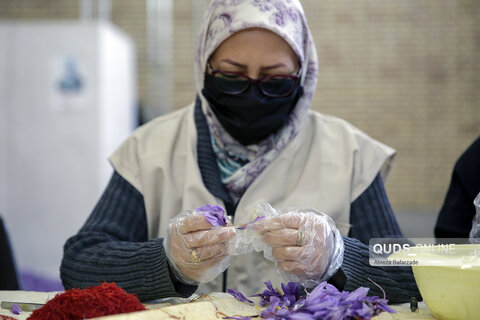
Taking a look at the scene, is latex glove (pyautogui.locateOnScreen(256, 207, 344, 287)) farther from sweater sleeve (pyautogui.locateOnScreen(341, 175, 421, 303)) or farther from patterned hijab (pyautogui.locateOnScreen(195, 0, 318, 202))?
patterned hijab (pyautogui.locateOnScreen(195, 0, 318, 202))

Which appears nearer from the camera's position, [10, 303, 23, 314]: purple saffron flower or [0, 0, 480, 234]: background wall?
[10, 303, 23, 314]: purple saffron flower

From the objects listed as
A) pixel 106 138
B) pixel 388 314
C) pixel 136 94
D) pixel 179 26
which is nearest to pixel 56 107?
pixel 106 138

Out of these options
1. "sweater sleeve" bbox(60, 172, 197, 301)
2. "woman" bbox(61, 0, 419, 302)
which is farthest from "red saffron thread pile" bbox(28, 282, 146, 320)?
"woman" bbox(61, 0, 419, 302)

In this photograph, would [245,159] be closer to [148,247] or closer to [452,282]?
[148,247]

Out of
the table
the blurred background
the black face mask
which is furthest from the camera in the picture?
the blurred background

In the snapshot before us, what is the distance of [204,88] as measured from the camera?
5.74ft

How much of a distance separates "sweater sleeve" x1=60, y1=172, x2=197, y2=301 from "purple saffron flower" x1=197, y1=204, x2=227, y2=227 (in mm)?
193

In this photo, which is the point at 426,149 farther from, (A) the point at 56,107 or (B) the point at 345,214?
(B) the point at 345,214

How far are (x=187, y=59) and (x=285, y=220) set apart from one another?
598 cm

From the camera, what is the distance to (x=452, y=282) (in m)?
0.98

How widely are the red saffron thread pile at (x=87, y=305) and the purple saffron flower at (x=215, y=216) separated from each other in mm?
263

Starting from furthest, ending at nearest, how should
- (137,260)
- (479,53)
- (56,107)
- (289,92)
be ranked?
(479,53)
(56,107)
(289,92)
(137,260)

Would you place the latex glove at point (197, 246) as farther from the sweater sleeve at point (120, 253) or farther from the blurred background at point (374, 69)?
the blurred background at point (374, 69)

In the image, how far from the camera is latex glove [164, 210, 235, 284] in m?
1.20
